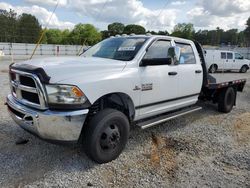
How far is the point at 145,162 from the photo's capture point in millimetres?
3900

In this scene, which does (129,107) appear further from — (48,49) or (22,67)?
(48,49)

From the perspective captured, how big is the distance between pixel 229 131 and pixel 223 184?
2.30m

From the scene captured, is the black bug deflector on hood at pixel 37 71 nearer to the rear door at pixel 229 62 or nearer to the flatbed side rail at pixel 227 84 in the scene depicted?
the flatbed side rail at pixel 227 84

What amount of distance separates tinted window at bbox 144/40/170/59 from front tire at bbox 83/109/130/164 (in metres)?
1.22

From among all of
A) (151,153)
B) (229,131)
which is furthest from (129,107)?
(229,131)

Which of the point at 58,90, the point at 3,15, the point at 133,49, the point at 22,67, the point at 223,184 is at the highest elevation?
the point at 3,15

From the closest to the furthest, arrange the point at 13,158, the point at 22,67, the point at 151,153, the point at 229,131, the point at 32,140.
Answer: the point at 22,67
the point at 13,158
the point at 151,153
the point at 32,140
the point at 229,131

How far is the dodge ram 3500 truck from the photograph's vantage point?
3281 millimetres

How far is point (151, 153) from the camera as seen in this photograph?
4.21 m

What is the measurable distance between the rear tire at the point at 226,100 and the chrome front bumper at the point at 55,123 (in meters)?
4.46

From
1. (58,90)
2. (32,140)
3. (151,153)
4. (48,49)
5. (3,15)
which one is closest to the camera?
(58,90)

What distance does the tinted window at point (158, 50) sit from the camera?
447 centimetres

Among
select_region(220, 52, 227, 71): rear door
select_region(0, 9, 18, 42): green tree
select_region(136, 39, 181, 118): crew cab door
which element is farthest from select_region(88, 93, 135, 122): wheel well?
select_region(0, 9, 18, 42): green tree

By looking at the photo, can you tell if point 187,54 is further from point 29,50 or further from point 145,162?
point 29,50
